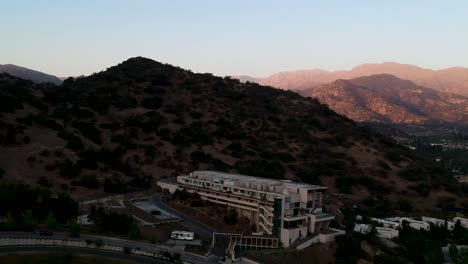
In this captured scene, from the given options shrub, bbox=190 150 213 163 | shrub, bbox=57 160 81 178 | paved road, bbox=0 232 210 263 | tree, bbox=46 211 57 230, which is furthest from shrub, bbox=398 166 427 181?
tree, bbox=46 211 57 230

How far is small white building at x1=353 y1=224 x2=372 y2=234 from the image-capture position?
47.8 meters

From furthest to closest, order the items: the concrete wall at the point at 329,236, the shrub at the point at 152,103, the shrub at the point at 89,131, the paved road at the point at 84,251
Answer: the shrub at the point at 152,103
the shrub at the point at 89,131
the concrete wall at the point at 329,236
the paved road at the point at 84,251

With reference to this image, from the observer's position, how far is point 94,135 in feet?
262

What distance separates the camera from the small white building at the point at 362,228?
47.8m

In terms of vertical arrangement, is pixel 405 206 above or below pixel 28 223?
below

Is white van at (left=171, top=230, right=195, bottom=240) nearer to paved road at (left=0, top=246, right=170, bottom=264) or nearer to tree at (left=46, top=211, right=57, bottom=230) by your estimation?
paved road at (left=0, top=246, right=170, bottom=264)

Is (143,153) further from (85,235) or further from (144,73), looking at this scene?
(144,73)

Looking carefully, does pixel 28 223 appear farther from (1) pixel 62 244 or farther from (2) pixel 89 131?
(2) pixel 89 131

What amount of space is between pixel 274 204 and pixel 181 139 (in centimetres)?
4292

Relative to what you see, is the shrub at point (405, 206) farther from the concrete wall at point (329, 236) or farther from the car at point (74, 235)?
the car at point (74, 235)

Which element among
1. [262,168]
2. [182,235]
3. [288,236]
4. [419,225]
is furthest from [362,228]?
[262,168]

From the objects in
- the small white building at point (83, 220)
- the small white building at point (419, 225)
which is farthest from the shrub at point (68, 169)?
the small white building at point (419, 225)

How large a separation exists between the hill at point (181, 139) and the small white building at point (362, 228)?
18.1 m

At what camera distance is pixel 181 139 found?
8294cm
